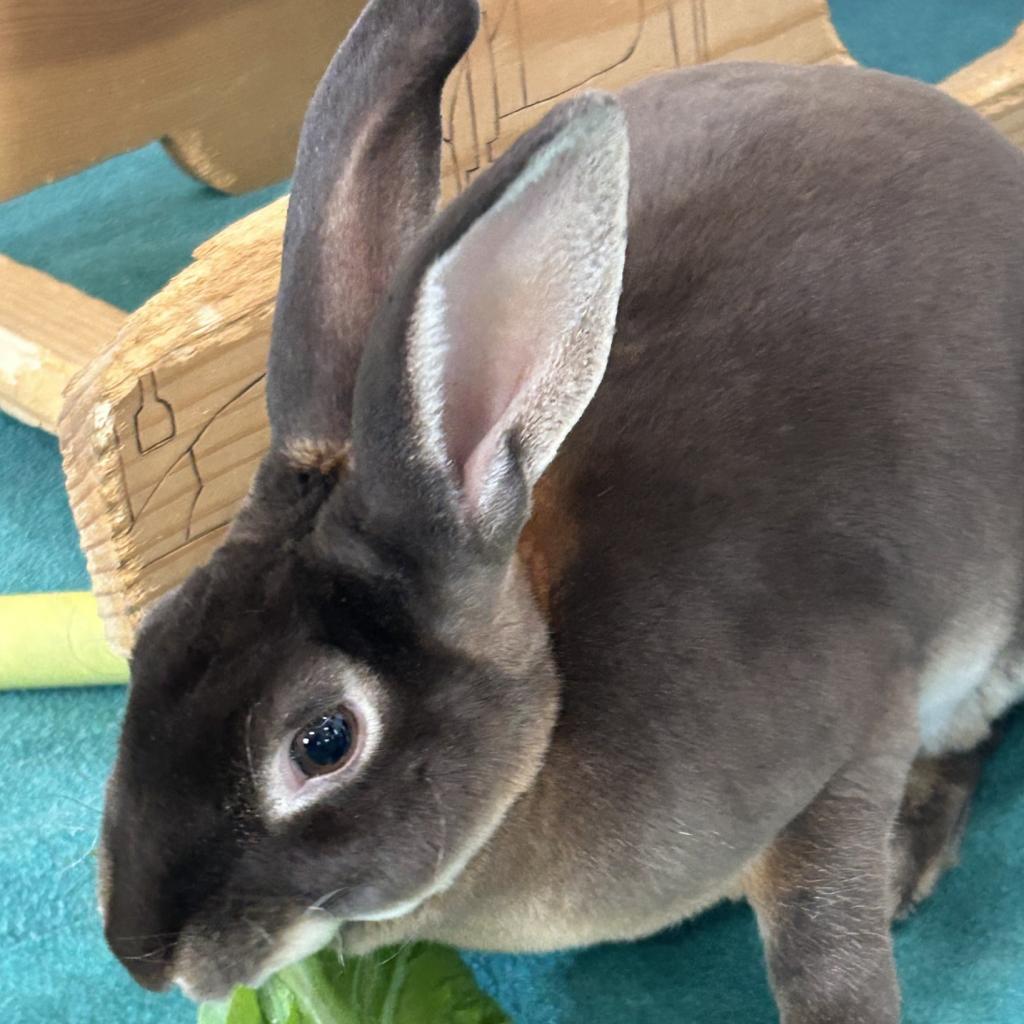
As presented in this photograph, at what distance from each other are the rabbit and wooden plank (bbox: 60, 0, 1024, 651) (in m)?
0.30

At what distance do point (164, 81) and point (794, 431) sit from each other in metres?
1.46

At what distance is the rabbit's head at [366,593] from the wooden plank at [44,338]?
857 millimetres

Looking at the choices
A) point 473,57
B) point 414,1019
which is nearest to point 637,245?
point 473,57

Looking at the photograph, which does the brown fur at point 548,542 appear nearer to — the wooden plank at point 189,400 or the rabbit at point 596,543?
the rabbit at point 596,543

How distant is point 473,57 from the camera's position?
147 cm

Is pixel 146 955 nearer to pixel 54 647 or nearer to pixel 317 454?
pixel 317 454

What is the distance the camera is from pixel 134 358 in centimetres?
118

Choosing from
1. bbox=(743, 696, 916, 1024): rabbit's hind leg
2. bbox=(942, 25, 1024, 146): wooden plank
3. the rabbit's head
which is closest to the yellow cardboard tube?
the rabbit's head

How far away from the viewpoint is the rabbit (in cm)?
79

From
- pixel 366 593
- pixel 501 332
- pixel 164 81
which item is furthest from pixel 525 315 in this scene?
pixel 164 81

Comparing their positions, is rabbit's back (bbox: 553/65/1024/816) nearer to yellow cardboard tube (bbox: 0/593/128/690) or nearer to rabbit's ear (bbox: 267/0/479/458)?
rabbit's ear (bbox: 267/0/479/458)

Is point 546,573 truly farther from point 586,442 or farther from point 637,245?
point 637,245

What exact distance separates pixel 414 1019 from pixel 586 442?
50 cm

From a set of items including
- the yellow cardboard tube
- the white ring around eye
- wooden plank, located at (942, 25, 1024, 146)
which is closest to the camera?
the white ring around eye
